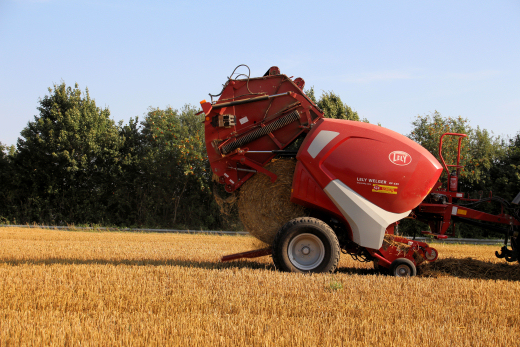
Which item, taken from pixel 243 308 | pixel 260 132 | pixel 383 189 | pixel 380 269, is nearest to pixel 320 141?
pixel 260 132

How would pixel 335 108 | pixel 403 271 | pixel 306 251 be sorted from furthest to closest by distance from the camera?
pixel 335 108
pixel 403 271
pixel 306 251

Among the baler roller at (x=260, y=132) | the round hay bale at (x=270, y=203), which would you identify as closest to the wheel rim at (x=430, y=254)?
the round hay bale at (x=270, y=203)

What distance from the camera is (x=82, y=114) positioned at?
2527 centimetres

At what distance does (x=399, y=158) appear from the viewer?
21.4 feet

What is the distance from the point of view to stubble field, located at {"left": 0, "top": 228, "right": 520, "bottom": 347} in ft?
11.5

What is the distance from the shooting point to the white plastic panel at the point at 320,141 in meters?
6.66

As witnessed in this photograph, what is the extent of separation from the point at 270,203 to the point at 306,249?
1.06 meters

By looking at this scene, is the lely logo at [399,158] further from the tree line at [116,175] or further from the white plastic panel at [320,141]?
the tree line at [116,175]

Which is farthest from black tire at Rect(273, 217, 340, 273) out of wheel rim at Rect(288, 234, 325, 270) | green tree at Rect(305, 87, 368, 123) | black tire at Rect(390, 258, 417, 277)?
green tree at Rect(305, 87, 368, 123)

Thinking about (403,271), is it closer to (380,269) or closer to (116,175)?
(380,269)

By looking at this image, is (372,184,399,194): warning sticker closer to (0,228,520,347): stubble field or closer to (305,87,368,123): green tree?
(0,228,520,347): stubble field

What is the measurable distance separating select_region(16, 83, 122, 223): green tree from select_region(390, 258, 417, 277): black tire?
62.2ft

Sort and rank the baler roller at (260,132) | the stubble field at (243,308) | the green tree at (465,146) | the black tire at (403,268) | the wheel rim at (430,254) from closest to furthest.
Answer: the stubble field at (243,308) < the black tire at (403,268) < the wheel rim at (430,254) < the baler roller at (260,132) < the green tree at (465,146)

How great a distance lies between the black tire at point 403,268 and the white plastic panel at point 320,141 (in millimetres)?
2326
